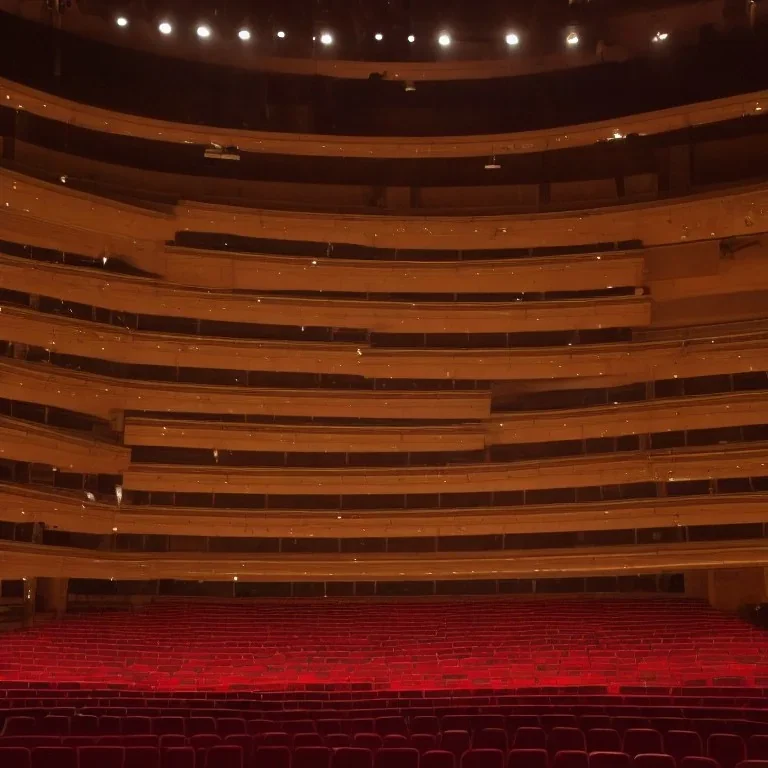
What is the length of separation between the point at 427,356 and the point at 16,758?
1201 cm

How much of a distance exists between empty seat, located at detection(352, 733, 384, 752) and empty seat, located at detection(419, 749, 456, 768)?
593 mm

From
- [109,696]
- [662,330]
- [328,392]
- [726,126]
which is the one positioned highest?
[726,126]

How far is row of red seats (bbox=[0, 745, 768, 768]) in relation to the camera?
5.94 m

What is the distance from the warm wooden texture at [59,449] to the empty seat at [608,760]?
11.4 m

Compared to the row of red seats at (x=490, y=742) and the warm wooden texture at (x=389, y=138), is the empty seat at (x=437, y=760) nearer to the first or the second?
the row of red seats at (x=490, y=742)

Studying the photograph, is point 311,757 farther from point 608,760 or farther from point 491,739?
point 608,760

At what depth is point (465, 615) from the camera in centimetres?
1552

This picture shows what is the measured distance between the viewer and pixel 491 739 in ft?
22.1

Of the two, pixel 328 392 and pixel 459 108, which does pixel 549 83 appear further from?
pixel 328 392

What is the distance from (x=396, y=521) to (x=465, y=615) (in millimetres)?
2278

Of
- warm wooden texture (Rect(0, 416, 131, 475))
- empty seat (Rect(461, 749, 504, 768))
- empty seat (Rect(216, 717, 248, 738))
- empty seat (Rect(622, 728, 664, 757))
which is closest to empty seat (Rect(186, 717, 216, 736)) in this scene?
empty seat (Rect(216, 717, 248, 738))

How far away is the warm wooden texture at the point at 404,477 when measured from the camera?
16609mm

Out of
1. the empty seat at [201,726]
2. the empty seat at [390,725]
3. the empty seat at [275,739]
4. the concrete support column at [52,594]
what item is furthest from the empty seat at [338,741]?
the concrete support column at [52,594]

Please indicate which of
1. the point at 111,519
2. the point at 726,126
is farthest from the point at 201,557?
the point at 726,126
